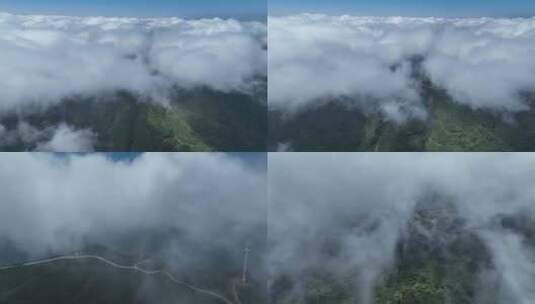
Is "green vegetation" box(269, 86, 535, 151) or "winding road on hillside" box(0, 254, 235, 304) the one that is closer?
"winding road on hillside" box(0, 254, 235, 304)

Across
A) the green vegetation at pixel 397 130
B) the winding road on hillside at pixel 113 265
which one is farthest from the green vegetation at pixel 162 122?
the winding road on hillside at pixel 113 265

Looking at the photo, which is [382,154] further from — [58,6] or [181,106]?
[58,6]

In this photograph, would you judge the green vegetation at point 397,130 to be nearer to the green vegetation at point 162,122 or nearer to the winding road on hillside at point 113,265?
the green vegetation at point 162,122

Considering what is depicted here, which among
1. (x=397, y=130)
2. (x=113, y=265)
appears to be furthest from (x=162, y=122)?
(x=397, y=130)

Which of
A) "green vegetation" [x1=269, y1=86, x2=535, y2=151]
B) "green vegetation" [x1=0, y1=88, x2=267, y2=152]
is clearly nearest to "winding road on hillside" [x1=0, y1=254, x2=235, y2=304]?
"green vegetation" [x1=0, y1=88, x2=267, y2=152]

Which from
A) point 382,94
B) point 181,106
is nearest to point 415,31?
point 382,94

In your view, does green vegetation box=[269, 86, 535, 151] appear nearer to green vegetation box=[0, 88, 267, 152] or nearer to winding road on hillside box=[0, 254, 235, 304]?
green vegetation box=[0, 88, 267, 152]

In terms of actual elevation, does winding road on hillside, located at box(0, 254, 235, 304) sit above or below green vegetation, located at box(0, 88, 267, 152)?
below

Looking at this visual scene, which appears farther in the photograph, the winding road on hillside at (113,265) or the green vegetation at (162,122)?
the green vegetation at (162,122)

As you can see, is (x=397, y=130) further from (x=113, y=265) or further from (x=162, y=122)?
(x=113, y=265)

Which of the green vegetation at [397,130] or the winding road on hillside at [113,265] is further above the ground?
the green vegetation at [397,130]

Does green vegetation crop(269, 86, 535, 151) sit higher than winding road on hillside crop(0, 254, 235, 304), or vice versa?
green vegetation crop(269, 86, 535, 151)
